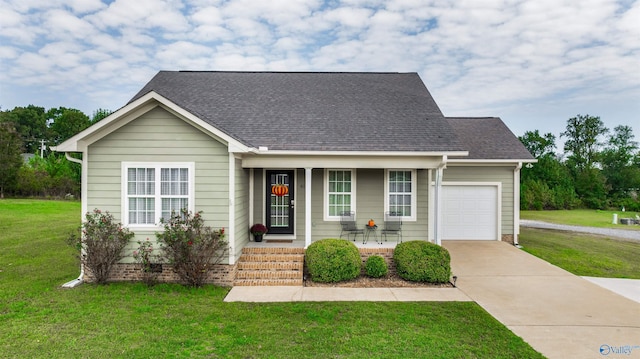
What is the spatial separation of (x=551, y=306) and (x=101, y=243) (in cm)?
953

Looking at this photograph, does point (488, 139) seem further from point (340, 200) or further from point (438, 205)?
point (340, 200)

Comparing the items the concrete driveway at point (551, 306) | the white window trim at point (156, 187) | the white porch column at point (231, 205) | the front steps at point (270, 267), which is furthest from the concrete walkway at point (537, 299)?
the white window trim at point (156, 187)

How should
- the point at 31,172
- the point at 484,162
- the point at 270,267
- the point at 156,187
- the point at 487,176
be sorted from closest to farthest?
the point at 156,187 < the point at 270,267 < the point at 484,162 < the point at 487,176 < the point at 31,172

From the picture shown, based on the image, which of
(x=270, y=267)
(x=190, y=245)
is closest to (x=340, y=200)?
(x=270, y=267)

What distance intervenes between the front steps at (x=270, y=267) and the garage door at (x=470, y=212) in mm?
→ 6804

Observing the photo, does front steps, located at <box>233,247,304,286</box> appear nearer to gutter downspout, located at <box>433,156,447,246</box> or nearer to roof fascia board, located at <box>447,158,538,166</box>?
gutter downspout, located at <box>433,156,447,246</box>

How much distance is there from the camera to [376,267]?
8.15 metres

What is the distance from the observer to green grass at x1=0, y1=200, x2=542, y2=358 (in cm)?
454

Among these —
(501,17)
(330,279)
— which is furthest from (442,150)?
(501,17)

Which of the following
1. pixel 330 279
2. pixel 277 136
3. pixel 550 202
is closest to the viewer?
pixel 330 279

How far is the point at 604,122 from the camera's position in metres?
37.2

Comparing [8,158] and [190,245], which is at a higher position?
[8,158]

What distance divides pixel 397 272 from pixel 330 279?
1.79 metres

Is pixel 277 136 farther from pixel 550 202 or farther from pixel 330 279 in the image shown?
pixel 550 202
